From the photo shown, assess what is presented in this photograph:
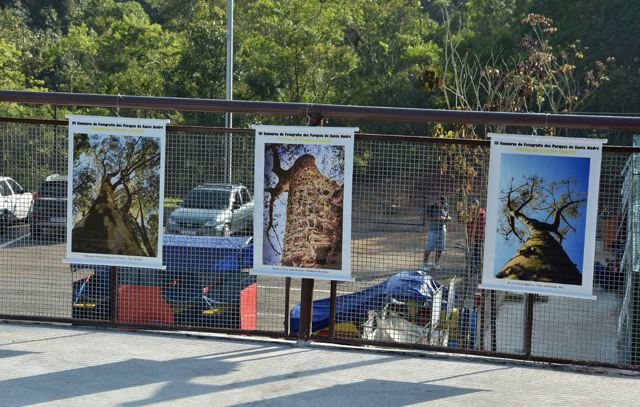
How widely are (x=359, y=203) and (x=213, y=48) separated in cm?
2522

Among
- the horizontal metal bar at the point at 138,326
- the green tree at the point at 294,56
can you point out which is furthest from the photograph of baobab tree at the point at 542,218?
the green tree at the point at 294,56

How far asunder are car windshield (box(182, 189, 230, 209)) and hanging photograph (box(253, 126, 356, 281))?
1.02ft

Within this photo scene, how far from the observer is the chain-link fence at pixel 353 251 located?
664 centimetres

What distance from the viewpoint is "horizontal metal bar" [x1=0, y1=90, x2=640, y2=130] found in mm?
6281

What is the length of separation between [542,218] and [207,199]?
8.71ft

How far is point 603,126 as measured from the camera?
6.23 meters

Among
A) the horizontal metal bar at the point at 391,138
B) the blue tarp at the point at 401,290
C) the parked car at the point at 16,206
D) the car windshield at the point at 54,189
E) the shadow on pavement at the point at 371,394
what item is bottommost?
the shadow on pavement at the point at 371,394

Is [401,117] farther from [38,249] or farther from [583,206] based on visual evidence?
[38,249]

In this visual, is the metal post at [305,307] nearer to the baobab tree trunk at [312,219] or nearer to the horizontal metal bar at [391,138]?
the baobab tree trunk at [312,219]

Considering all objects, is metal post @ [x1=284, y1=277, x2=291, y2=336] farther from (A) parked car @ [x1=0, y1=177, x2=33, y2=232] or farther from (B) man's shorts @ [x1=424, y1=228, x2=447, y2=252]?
(A) parked car @ [x1=0, y1=177, x2=33, y2=232]

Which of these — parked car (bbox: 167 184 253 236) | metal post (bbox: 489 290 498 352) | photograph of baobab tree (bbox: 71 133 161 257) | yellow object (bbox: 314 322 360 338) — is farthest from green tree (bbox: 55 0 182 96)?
metal post (bbox: 489 290 498 352)

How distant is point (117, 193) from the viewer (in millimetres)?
6930

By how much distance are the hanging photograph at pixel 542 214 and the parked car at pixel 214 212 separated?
2.00 meters

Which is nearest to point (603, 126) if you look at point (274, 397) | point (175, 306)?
point (274, 397)
